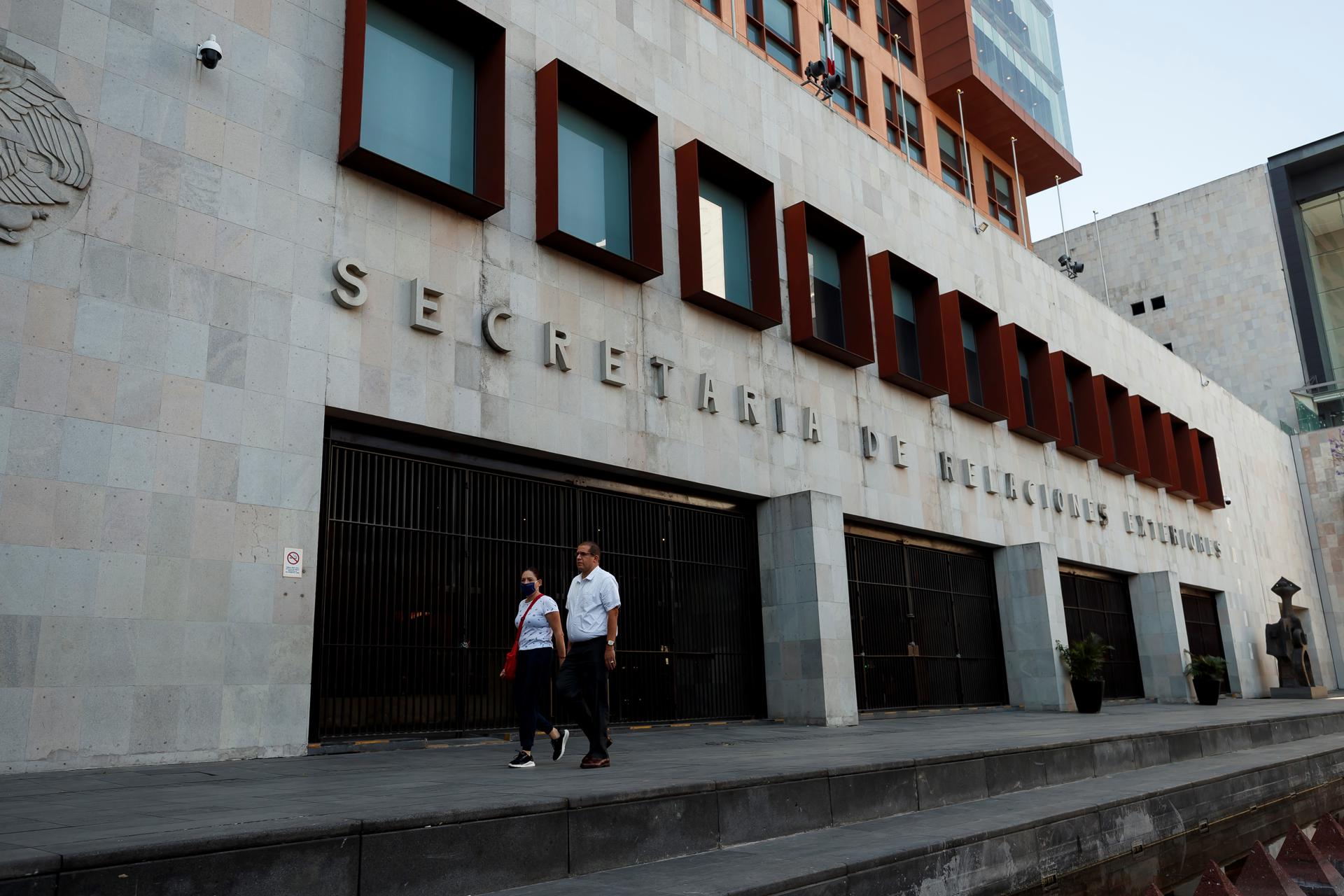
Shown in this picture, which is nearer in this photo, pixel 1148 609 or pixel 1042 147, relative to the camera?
pixel 1148 609

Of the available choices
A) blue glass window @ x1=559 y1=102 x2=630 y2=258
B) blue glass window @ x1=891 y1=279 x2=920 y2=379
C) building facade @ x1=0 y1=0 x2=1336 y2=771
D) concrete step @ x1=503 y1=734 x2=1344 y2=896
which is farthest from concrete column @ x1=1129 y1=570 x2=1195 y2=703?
blue glass window @ x1=559 y1=102 x2=630 y2=258

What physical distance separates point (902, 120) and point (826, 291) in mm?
13296

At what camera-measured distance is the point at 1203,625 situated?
3359 centimetres

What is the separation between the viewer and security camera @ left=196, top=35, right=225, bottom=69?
1068 cm

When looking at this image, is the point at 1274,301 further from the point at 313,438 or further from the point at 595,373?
the point at 313,438

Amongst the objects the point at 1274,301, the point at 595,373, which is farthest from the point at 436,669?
the point at 1274,301

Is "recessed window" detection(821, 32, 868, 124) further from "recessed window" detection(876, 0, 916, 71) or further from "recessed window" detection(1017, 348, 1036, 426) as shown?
"recessed window" detection(1017, 348, 1036, 426)

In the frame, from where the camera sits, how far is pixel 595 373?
572 inches

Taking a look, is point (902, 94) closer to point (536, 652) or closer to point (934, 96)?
point (934, 96)

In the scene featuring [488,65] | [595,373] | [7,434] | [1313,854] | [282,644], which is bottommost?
[1313,854]

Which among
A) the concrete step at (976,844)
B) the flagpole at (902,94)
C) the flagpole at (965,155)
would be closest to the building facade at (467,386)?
the concrete step at (976,844)

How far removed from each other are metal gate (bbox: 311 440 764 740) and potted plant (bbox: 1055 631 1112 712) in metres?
9.66

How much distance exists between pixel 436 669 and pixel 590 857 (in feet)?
21.0

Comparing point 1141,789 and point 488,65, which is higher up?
point 488,65
